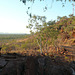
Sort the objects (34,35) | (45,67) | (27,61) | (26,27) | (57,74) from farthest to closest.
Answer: (34,35) → (26,27) → (27,61) → (45,67) → (57,74)

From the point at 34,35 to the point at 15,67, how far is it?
7.64 metres

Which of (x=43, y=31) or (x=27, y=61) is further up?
(x=43, y=31)

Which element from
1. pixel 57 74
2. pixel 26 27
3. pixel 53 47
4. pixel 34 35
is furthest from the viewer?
pixel 53 47

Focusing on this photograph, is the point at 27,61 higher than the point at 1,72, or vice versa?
the point at 27,61

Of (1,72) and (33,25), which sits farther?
(33,25)

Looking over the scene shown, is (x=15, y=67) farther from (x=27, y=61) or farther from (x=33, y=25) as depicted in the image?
(x=33, y=25)

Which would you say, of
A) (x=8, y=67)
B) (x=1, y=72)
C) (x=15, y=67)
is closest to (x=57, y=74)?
(x=15, y=67)

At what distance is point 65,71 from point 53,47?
11453 millimetres

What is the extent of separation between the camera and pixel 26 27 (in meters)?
11.0

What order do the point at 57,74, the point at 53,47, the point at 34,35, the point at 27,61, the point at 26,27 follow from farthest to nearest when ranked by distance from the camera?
the point at 53,47 → the point at 34,35 → the point at 26,27 → the point at 27,61 → the point at 57,74

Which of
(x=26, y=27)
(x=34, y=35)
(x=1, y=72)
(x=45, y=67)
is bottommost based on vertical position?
(x=1, y=72)

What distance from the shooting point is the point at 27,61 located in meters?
4.35

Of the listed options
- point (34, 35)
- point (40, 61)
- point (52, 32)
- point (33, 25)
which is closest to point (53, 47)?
point (52, 32)

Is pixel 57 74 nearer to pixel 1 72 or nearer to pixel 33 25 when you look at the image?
pixel 1 72
